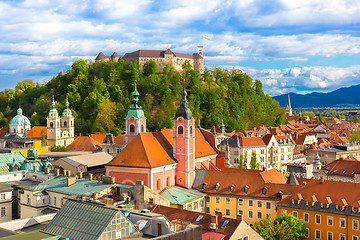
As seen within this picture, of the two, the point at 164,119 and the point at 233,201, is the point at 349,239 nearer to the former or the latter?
the point at 233,201

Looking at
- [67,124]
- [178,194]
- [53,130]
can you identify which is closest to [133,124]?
[178,194]

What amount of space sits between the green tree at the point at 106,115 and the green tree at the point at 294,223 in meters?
60.8

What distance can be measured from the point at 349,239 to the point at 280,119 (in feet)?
327

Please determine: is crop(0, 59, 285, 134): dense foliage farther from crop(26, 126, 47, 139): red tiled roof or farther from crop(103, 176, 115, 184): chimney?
crop(103, 176, 115, 184): chimney

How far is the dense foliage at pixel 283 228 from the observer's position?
35.1 meters

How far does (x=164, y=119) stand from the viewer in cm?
9688

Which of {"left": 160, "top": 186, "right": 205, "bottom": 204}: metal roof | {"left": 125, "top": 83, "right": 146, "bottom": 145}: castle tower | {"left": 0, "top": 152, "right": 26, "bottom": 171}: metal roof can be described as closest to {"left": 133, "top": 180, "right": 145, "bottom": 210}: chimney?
{"left": 160, "top": 186, "right": 205, "bottom": 204}: metal roof

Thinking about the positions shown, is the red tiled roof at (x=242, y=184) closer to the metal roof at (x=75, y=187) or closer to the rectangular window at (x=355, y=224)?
the rectangular window at (x=355, y=224)

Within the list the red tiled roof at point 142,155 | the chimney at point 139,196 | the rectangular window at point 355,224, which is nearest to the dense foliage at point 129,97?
the red tiled roof at point 142,155

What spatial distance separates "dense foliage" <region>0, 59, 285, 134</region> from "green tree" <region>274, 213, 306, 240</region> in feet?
191

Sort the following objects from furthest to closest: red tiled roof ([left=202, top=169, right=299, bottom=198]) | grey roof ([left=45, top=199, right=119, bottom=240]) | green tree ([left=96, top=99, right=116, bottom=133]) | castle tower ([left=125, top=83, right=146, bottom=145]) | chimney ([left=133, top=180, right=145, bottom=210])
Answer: green tree ([left=96, top=99, right=116, bottom=133]), castle tower ([left=125, top=83, right=146, bottom=145]), red tiled roof ([left=202, top=169, right=299, bottom=198]), chimney ([left=133, top=180, right=145, bottom=210]), grey roof ([left=45, top=199, right=119, bottom=240])

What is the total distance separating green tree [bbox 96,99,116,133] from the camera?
307 ft

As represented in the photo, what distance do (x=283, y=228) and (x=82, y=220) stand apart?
19.2 metres

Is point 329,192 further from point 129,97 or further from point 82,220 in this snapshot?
point 129,97
